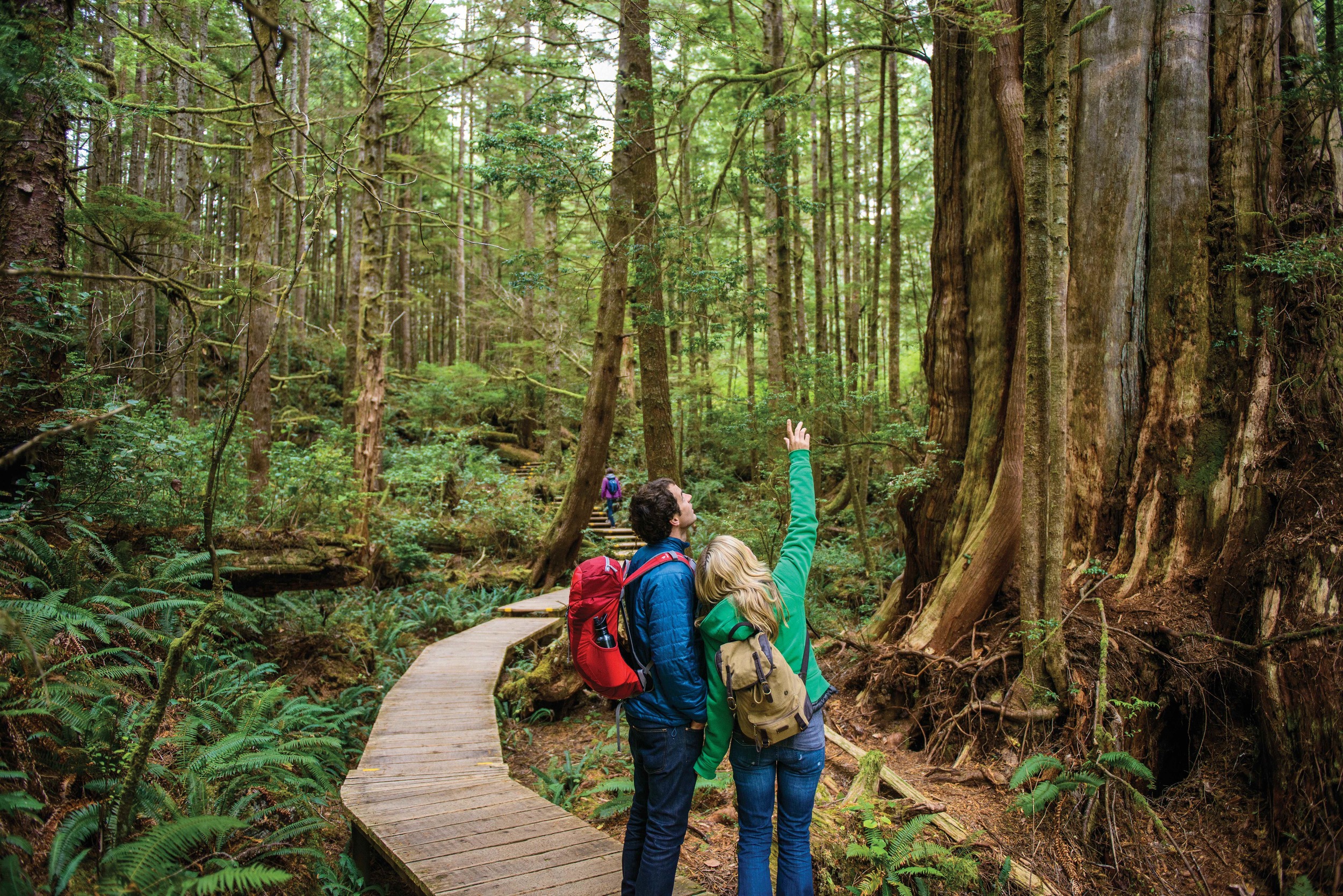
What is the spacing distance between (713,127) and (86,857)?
67.3 ft

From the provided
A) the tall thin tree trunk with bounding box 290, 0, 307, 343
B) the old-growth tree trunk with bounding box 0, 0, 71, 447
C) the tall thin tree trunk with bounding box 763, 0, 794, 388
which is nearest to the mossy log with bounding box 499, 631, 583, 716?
the old-growth tree trunk with bounding box 0, 0, 71, 447

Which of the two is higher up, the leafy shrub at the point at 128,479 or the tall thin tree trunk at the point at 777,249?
the tall thin tree trunk at the point at 777,249

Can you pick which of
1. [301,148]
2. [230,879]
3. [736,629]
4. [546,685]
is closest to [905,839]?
[736,629]

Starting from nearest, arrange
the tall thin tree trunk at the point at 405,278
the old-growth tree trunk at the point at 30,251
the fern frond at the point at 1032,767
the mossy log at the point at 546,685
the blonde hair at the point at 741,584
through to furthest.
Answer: the blonde hair at the point at 741,584, the fern frond at the point at 1032,767, the old-growth tree trunk at the point at 30,251, the mossy log at the point at 546,685, the tall thin tree trunk at the point at 405,278

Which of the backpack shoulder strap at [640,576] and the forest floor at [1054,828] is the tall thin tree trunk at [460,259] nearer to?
the forest floor at [1054,828]

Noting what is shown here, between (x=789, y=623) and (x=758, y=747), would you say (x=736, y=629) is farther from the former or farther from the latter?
(x=758, y=747)

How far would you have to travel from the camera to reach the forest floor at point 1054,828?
3467 millimetres

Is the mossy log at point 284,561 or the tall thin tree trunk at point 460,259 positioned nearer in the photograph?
the mossy log at point 284,561

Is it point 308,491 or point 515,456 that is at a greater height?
point 515,456

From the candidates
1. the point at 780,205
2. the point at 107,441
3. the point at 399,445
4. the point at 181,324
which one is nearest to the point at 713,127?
the point at 780,205

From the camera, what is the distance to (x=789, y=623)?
9.24ft

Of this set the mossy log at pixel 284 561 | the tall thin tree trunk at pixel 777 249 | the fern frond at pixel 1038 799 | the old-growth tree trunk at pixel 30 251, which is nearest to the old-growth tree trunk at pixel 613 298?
the tall thin tree trunk at pixel 777 249

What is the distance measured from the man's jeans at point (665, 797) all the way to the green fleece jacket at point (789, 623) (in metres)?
0.08

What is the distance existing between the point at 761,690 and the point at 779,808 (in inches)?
25.2
